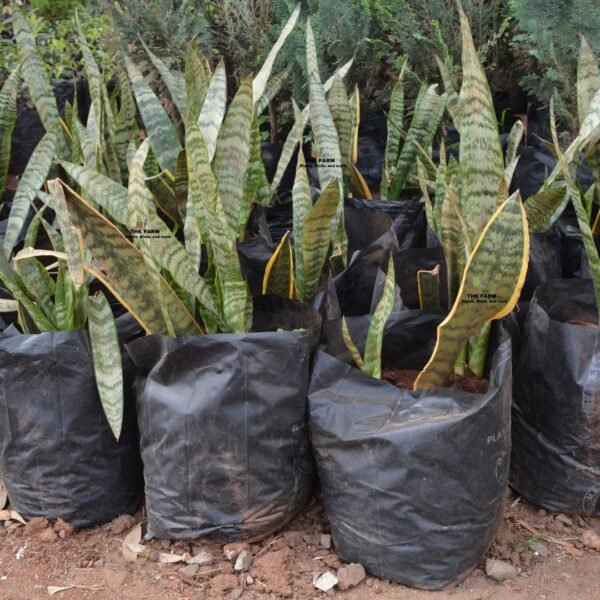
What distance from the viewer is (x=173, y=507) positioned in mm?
1683

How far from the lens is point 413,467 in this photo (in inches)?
58.4

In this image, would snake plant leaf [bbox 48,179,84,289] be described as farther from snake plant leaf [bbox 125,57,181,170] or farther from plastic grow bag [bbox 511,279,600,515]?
plastic grow bag [bbox 511,279,600,515]

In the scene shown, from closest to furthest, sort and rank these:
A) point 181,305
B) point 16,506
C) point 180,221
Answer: point 181,305 < point 16,506 < point 180,221

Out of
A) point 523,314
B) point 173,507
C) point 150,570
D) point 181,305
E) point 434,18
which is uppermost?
point 434,18

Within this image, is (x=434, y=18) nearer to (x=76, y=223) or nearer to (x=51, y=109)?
(x=51, y=109)

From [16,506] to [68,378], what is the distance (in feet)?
1.19

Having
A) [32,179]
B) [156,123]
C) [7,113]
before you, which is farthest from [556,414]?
[7,113]

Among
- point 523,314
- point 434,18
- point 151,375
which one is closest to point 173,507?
point 151,375

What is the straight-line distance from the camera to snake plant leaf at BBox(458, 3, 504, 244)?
1538mm

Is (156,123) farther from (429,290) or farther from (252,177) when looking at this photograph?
(429,290)

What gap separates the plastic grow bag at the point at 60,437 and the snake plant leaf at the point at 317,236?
445mm

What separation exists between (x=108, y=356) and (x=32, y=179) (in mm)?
566

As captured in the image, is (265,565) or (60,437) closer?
(265,565)

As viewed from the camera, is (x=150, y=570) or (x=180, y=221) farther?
(x=180, y=221)
